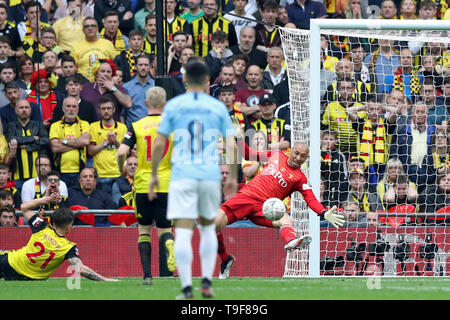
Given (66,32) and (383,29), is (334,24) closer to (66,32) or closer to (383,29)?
(383,29)

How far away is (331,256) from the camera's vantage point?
14617 mm

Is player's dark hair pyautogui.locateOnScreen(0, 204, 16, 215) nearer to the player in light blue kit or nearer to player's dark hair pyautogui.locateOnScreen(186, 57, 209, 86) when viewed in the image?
the player in light blue kit

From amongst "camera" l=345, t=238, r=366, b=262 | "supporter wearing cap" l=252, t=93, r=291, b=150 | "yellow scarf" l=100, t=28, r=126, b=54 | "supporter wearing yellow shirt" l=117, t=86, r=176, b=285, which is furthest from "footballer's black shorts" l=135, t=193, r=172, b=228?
"yellow scarf" l=100, t=28, r=126, b=54

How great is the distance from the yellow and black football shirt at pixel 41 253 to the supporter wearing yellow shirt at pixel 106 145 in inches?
124

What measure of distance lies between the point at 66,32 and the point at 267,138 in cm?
461

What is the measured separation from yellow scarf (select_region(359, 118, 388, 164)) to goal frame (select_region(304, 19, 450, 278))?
7.08ft

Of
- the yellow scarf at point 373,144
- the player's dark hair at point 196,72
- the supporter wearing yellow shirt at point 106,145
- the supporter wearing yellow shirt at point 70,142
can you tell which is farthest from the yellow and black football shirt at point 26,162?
the player's dark hair at point 196,72

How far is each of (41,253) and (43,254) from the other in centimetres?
3

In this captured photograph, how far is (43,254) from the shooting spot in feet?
39.9

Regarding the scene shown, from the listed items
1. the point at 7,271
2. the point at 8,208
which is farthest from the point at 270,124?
the point at 7,271

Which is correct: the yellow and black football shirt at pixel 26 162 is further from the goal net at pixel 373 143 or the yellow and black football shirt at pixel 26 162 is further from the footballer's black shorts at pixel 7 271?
the goal net at pixel 373 143

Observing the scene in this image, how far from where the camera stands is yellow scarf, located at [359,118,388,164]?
51.2ft

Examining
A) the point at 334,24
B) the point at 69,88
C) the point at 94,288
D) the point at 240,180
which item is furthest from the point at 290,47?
the point at 94,288

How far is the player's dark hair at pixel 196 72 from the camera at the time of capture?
327 inches
